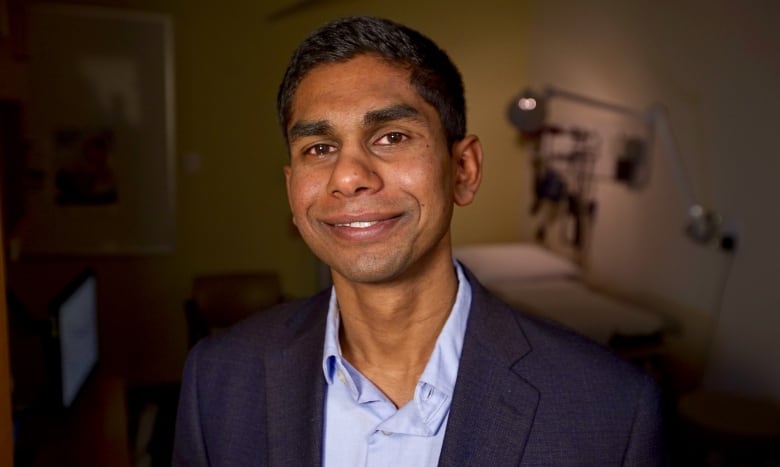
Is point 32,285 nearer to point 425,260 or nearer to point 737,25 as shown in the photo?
point 425,260

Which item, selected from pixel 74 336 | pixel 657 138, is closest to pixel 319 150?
pixel 74 336

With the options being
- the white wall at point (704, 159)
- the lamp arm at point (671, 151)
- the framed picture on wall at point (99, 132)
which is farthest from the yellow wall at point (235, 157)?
the lamp arm at point (671, 151)

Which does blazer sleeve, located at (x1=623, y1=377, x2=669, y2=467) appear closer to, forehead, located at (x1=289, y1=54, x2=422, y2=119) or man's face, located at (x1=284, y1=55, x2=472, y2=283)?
man's face, located at (x1=284, y1=55, x2=472, y2=283)

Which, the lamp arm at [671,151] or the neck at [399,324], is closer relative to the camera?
the neck at [399,324]

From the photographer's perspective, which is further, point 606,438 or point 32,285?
point 32,285

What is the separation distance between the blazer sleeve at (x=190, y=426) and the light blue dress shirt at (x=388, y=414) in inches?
8.7

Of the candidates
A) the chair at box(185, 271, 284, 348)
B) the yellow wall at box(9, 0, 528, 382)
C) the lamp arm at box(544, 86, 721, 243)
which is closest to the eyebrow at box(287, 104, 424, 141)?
the lamp arm at box(544, 86, 721, 243)

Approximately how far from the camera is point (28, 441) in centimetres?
167

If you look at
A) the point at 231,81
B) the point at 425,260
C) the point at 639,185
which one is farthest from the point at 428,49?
the point at 231,81

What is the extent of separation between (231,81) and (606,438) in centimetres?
301

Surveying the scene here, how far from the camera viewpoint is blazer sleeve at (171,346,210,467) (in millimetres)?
1095

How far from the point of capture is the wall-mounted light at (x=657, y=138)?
2432 millimetres

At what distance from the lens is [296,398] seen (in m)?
1.05

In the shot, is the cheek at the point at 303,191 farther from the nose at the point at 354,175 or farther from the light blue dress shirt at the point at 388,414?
the light blue dress shirt at the point at 388,414
